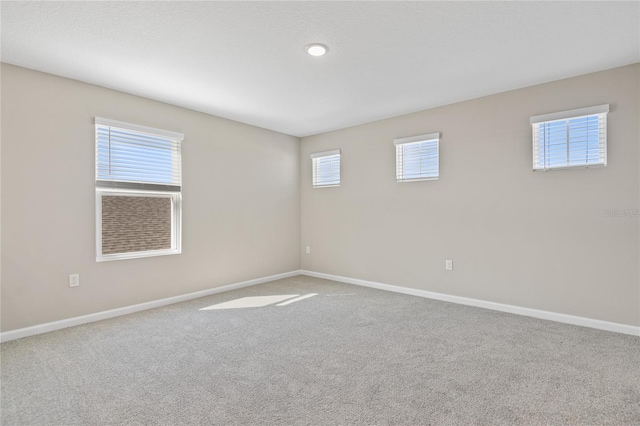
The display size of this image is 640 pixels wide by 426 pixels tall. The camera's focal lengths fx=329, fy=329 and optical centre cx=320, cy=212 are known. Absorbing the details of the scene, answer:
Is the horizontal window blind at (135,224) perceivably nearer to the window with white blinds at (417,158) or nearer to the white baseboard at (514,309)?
the white baseboard at (514,309)

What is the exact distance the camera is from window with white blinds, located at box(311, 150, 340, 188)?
5.21 meters

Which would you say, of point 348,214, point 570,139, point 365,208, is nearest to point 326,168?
point 348,214

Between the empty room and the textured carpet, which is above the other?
the empty room

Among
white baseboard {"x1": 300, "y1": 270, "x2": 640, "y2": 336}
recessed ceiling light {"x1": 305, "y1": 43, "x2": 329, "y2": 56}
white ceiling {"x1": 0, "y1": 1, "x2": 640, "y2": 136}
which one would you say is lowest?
white baseboard {"x1": 300, "y1": 270, "x2": 640, "y2": 336}

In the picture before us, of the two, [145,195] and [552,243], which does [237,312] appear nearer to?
[145,195]

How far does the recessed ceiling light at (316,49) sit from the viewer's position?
2576mm

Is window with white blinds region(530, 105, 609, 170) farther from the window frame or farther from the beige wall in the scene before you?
the window frame

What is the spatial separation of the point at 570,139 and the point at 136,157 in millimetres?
4527

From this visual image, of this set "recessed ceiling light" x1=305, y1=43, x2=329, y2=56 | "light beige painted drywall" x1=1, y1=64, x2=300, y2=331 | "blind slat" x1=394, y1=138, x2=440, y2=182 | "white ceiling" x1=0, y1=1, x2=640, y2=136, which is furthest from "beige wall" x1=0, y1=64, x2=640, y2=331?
"recessed ceiling light" x1=305, y1=43, x2=329, y2=56

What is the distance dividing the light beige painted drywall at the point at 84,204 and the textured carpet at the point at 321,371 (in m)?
0.42

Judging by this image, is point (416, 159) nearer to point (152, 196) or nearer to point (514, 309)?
point (514, 309)

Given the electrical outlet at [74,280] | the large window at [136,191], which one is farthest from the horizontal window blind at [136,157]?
the electrical outlet at [74,280]

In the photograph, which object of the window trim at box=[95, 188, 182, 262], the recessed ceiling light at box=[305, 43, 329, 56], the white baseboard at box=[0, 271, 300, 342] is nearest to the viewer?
the recessed ceiling light at box=[305, 43, 329, 56]

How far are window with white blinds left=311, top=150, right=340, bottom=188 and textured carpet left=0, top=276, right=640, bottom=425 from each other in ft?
7.83
